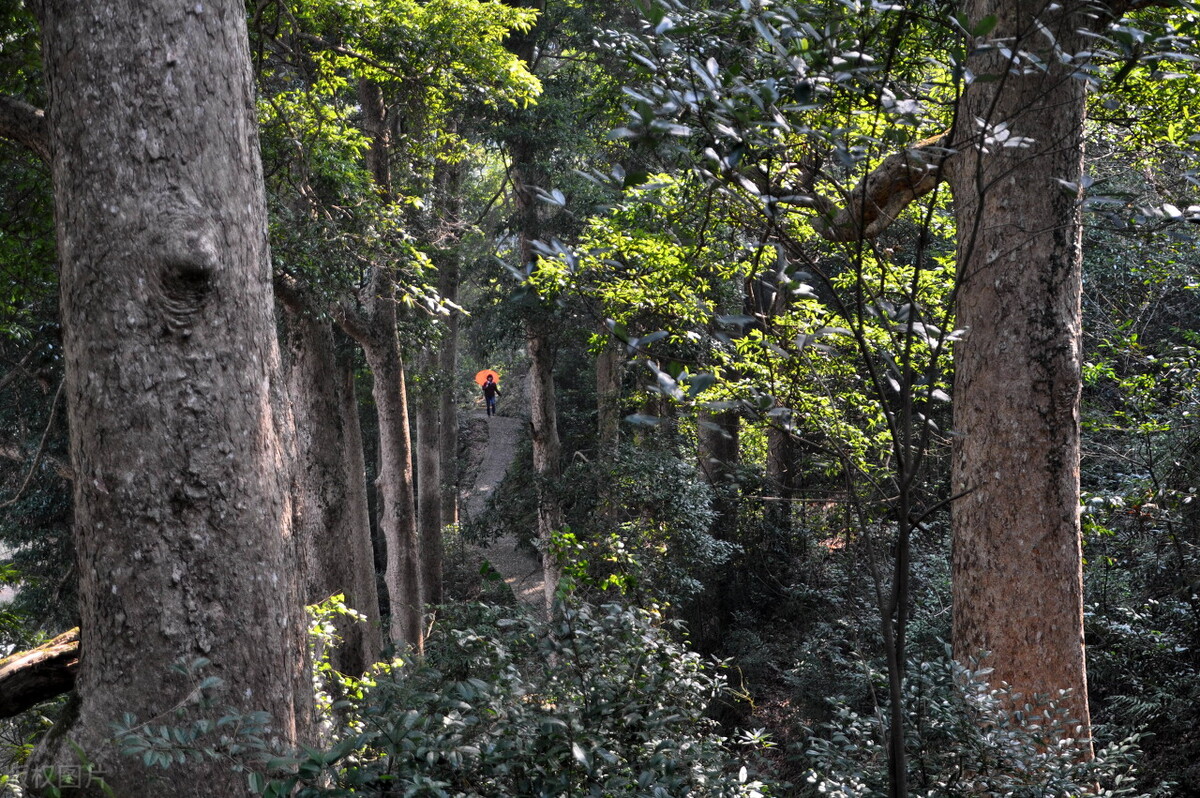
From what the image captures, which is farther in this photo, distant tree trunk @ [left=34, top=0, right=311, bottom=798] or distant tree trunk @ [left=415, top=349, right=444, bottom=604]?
distant tree trunk @ [left=415, top=349, right=444, bottom=604]

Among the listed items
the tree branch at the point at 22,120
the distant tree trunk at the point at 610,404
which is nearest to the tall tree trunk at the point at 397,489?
the distant tree trunk at the point at 610,404

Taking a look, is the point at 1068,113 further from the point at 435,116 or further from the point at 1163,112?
the point at 435,116

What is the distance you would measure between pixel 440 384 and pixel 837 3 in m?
10.9

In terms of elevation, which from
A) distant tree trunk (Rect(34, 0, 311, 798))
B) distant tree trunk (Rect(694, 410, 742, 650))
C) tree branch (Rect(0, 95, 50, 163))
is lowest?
distant tree trunk (Rect(694, 410, 742, 650))

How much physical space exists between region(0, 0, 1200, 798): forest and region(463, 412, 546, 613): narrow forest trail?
23.8 feet

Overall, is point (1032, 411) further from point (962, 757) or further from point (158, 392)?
point (158, 392)

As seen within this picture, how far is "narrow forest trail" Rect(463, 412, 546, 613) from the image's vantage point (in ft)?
61.0

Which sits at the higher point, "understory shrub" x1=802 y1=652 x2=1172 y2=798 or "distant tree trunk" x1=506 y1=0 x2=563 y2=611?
"distant tree trunk" x1=506 y1=0 x2=563 y2=611

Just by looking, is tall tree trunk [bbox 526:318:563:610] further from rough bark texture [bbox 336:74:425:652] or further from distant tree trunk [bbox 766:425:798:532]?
distant tree trunk [bbox 766:425:798:532]

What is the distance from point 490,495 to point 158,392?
695 inches

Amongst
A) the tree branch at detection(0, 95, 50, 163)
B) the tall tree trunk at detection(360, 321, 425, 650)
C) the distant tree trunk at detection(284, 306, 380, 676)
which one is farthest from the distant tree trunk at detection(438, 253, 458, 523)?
the tree branch at detection(0, 95, 50, 163)

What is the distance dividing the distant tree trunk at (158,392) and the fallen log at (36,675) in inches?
28.0

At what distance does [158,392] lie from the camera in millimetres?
2744

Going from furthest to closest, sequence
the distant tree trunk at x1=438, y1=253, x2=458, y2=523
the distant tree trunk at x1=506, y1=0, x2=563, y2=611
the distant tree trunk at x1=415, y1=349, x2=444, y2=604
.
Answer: the distant tree trunk at x1=438, y1=253, x2=458, y2=523, the distant tree trunk at x1=415, y1=349, x2=444, y2=604, the distant tree trunk at x1=506, y1=0, x2=563, y2=611
